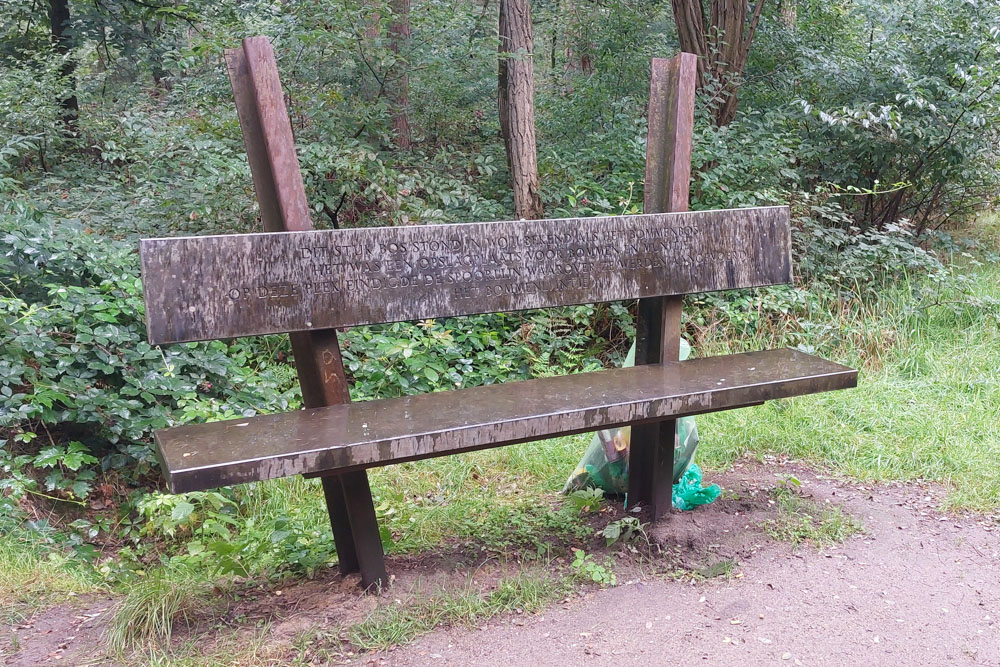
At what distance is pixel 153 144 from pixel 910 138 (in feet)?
20.2

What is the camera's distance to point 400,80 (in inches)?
276

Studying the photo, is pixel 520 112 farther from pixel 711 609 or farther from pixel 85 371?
pixel 711 609

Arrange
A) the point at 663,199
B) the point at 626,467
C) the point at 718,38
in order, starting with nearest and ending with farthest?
the point at 663,199, the point at 626,467, the point at 718,38

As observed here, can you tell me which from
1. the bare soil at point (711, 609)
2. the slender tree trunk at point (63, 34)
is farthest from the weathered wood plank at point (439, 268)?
the slender tree trunk at point (63, 34)

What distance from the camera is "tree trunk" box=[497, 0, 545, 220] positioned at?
6648mm

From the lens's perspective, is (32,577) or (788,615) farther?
(32,577)

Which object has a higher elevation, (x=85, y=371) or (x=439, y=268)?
(x=439, y=268)

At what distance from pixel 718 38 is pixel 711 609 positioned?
Answer: 591 centimetres

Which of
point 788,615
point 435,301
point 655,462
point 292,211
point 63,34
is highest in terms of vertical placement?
point 63,34

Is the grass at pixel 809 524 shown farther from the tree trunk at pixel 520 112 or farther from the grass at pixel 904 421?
the tree trunk at pixel 520 112

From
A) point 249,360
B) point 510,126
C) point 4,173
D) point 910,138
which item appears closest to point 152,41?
point 4,173

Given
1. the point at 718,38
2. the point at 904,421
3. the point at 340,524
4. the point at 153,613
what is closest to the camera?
the point at 153,613

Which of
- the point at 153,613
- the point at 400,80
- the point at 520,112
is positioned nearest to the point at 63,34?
the point at 400,80

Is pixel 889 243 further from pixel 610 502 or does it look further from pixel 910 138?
pixel 610 502
